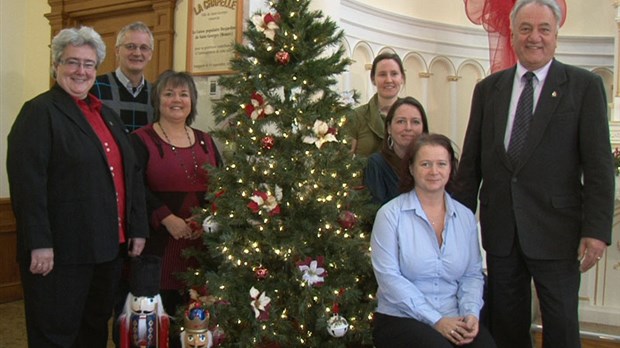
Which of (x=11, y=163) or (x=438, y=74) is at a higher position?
(x=438, y=74)

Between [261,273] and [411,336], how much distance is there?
737mm

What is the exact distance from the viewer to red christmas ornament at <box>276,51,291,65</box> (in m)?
2.49

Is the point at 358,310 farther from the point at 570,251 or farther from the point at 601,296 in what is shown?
the point at 601,296

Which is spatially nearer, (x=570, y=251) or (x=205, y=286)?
(x=570, y=251)

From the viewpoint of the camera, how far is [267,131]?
2.56m

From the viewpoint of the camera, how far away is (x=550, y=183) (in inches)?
77.6

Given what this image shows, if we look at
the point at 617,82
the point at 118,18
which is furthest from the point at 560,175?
the point at 118,18

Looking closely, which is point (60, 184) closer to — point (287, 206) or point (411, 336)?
point (287, 206)

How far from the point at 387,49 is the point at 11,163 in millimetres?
3234

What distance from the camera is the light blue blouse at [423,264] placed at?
2064mm

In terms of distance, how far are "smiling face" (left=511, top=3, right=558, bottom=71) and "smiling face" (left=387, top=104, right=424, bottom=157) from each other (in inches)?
25.1

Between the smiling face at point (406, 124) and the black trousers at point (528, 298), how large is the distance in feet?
2.23

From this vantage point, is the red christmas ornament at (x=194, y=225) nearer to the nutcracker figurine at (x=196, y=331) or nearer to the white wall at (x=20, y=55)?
the nutcracker figurine at (x=196, y=331)

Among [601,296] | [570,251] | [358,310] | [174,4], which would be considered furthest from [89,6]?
[601,296]
